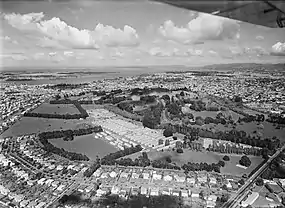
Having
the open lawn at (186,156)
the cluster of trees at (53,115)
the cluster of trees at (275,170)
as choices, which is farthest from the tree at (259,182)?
the cluster of trees at (53,115)

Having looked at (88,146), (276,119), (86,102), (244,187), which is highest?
(86,102)

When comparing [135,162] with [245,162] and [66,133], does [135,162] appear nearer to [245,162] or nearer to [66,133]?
[245,162]

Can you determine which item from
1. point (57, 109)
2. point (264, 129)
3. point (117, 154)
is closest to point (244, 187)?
point (117, 154)

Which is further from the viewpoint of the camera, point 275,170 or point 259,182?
point 275,170

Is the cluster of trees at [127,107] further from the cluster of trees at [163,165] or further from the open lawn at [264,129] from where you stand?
the cluster of trees at [163,165]

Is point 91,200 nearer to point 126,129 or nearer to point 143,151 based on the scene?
point 143,151

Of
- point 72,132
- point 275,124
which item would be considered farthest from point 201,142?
point 72,132

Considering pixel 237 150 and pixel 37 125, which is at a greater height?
pixel 37 125
